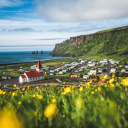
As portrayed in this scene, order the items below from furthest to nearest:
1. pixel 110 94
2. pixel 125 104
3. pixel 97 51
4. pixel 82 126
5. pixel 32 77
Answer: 1. pixel 97 51
2. pixel 32 77
3. pixel 110 94
4. pixel 125 104
5. pixel 82 126

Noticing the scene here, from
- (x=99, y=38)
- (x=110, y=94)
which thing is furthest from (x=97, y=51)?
(x=110, y=94)

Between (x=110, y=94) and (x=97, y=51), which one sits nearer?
(x=110, y=94)

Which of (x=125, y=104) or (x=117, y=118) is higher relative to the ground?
(x=117, y=118)

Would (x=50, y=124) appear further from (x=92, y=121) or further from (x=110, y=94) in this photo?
(x=110, y=94)

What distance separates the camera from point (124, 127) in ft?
4.17

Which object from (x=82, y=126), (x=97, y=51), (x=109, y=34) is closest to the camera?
(x=82, y=126)

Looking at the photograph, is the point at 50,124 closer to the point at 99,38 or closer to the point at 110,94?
the point at 110,94

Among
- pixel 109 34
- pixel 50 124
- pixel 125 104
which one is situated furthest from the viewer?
pixel 109 34

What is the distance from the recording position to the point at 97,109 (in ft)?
5.64

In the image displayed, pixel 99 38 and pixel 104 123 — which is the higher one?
pixel 99 38

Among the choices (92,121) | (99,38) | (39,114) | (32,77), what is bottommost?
(32,77)

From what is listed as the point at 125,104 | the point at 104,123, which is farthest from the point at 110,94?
the point at 104,123

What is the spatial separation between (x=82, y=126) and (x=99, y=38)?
20489 cm

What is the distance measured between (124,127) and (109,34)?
198m
